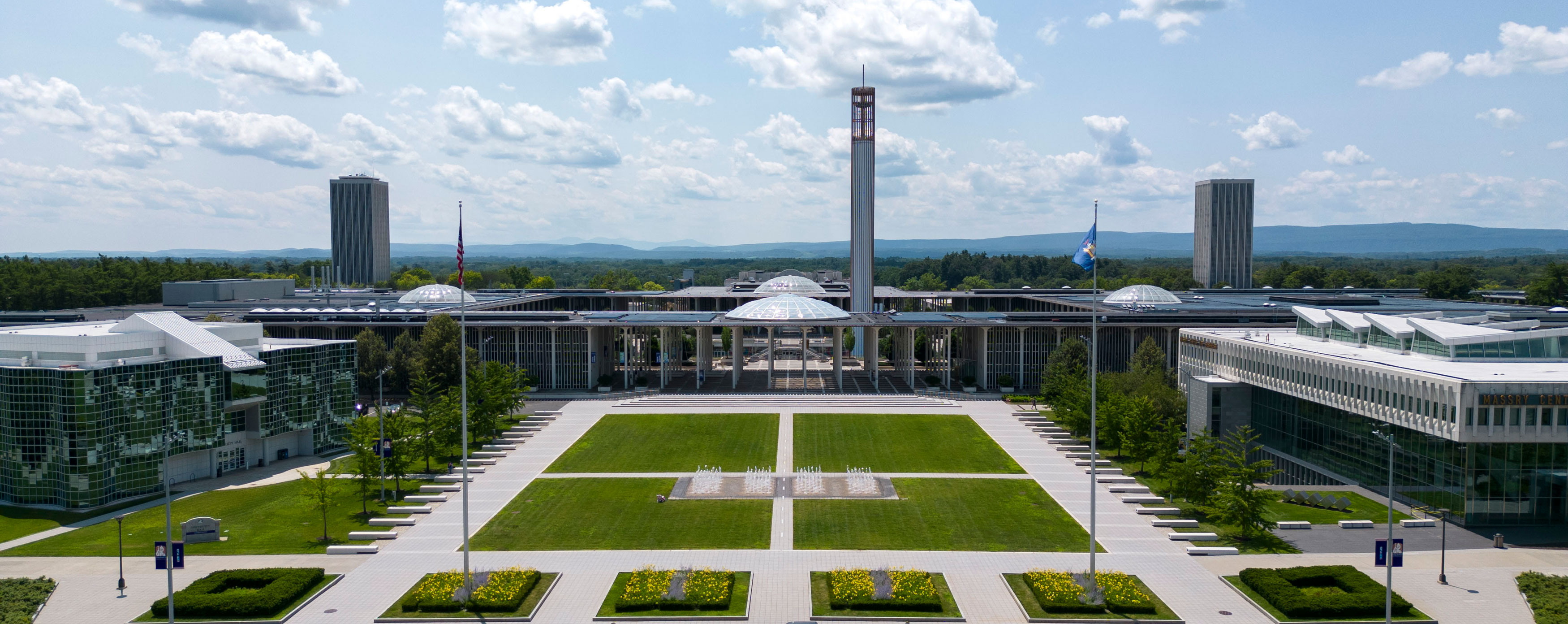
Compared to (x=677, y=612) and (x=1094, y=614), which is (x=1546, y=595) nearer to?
(x=1094, y=614)

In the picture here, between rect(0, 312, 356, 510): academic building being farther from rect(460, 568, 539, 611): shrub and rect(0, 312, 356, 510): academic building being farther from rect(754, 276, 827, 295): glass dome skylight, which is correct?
rect(754, 276, 827, 295): glass dome skylight

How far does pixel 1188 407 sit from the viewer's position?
64.2 m

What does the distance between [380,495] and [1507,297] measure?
15283cm

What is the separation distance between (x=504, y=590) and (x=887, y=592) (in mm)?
14098

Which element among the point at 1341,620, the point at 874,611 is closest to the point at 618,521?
the point at 874,611

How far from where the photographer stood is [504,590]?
34656 millimetres

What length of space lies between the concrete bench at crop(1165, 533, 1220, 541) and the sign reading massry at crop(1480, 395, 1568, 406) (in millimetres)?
14171

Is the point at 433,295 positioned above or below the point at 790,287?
below

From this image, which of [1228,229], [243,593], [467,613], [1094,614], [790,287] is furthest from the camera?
[1228,229]

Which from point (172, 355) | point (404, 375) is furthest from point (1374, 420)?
point (404, 375)

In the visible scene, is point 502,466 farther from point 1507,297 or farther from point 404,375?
point 1507,297

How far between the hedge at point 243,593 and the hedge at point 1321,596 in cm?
3611

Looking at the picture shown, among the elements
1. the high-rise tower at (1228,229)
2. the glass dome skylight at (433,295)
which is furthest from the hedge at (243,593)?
the high-rise tower at (1228,229)

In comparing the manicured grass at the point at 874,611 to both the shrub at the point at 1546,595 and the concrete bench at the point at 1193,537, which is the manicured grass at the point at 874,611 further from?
the shrub at the point at 1546,595
